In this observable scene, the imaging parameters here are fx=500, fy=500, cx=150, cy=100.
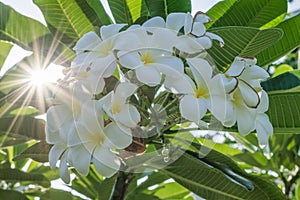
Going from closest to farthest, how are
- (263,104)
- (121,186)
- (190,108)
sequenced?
1. (190,108)
2. (263,104)
3. (121,186)

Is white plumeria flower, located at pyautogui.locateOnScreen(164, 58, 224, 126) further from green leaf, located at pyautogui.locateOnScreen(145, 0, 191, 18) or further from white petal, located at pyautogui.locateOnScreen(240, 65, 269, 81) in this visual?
green leaf, located at pyautogui.locateOnScreen(145, 0, 191, 18)

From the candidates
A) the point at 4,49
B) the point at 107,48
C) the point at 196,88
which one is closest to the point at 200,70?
the point at 196,88

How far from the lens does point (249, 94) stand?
2.12 ft

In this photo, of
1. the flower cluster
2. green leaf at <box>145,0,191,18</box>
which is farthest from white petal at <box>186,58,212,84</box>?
green leaf at <box>145,0,191,18</box>

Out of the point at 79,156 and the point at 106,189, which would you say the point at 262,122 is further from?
the point at 106,189

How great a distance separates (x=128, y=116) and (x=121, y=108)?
0.01m

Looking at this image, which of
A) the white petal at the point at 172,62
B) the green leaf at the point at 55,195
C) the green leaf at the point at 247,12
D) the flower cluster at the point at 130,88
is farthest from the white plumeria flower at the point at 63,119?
the green leaf at the point at 55,195

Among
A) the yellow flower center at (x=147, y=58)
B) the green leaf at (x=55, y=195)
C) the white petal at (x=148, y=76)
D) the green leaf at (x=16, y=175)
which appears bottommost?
the green leaf at (x=55, y=195)

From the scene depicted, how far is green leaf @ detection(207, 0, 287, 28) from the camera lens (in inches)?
33.6

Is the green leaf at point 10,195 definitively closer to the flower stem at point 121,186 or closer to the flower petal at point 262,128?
the flower stem at point 121,186

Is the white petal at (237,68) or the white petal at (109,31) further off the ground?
the white petal at (109,31)

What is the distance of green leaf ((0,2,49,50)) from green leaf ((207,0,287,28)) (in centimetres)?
32

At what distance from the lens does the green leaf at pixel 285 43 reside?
0.86 m

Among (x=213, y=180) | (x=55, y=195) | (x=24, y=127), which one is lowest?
(x=55, y=195)
